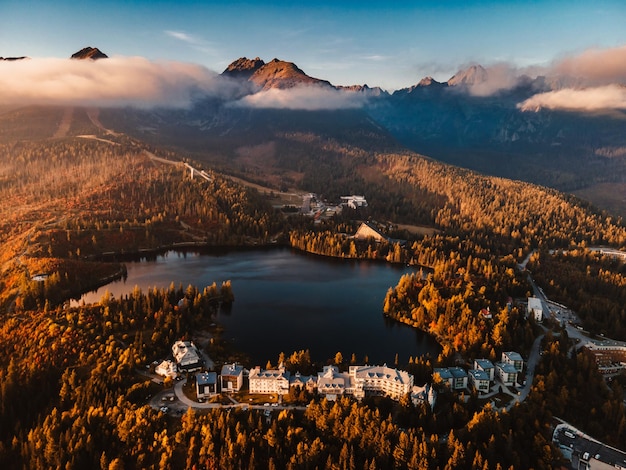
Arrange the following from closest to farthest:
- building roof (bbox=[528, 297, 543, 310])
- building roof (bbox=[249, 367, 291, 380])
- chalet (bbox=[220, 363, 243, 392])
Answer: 1. building roof (bbox=[249, 367, 291, 380])
2. chalet (bbox=[220, 363, 243, 392])
3. building roof (bbox=[528, 297, 543, 310])

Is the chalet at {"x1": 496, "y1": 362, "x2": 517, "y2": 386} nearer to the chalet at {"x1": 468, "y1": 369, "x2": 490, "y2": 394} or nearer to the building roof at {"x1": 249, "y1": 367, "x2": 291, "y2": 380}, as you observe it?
the chalet at {"x1": 468, "y1": 369, "x2": 490, "y2": 394}

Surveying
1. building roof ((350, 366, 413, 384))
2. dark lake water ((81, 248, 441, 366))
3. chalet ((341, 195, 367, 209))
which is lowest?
dark lake water ((81, 248, 441, 366))

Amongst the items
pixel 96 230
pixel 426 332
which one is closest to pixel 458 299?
pixel 426 332

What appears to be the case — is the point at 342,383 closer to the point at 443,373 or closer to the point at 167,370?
the point at 443,373

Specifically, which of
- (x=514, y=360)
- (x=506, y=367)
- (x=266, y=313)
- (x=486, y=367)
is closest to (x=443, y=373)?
(x=486, y=367)

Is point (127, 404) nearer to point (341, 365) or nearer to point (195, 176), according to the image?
point (341, 365)

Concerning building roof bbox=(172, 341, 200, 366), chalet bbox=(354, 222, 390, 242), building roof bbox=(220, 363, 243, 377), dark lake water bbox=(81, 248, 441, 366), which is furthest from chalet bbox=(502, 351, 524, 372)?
chalet bbox=(354, 222, 390, 242)
